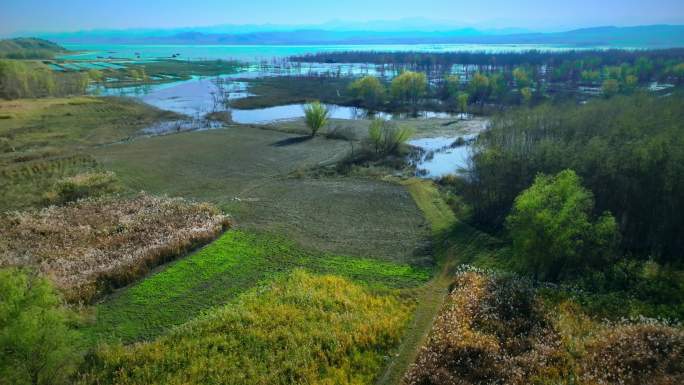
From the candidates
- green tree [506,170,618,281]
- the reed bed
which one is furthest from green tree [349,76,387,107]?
the reed bed

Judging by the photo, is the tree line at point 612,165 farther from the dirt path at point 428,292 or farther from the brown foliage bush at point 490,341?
the brown foliage bush at point 490,341

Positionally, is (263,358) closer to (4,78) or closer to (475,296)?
(475,296)

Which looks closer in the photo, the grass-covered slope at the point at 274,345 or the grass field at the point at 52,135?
the grass-covered slope at the point at 274,345

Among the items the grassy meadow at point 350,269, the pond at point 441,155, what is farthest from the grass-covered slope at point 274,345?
the pond at point 441,155

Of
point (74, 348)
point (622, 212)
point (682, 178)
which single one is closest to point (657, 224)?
point (622, 212)

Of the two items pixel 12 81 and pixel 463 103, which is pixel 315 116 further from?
pixel 12 81

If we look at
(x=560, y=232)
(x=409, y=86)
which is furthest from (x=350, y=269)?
(x=409, y=86)
